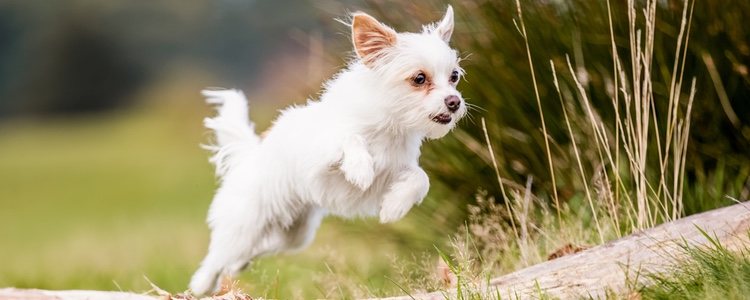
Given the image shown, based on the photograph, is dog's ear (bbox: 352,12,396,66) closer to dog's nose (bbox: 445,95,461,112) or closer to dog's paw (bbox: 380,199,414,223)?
dog's nose (bbox: 445,95,461,112)

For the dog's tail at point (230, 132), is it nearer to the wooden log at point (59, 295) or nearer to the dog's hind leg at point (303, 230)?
the dog's hind leg at point (303, 230)

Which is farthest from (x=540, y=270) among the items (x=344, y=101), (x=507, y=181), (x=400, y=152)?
(x=507, y=181)

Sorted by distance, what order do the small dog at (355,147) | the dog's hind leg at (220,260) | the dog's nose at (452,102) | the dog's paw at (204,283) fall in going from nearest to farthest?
1. the dog's nose at (452,102)
2. the small dog at (355,147)
3. the dog's hind leg at (220,260)
4. the dog's paw at (204,283)

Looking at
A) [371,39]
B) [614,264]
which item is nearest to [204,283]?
[371,39]

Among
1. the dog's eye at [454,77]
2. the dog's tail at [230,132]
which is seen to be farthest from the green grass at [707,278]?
the dog's tail at [230,132]

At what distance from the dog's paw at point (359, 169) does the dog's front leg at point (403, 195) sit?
99 mm

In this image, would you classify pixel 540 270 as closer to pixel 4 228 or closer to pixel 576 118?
pixel 576 118

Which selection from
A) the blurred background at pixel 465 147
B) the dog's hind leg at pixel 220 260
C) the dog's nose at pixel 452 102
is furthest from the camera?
the blurred background at pixel 465 147

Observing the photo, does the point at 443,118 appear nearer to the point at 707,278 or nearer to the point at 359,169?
the point at 359,169

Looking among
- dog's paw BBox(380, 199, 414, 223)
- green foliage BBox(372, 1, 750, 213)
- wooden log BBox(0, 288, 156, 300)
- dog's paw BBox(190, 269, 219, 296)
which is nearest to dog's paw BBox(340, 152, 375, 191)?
dog's paw BBox(380, 199, 414, 223)

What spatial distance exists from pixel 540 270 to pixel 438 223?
1.91m

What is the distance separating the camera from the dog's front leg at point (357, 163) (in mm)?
3549

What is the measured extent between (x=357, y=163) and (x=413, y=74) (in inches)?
14.0

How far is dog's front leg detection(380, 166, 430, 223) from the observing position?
11.9 ft
